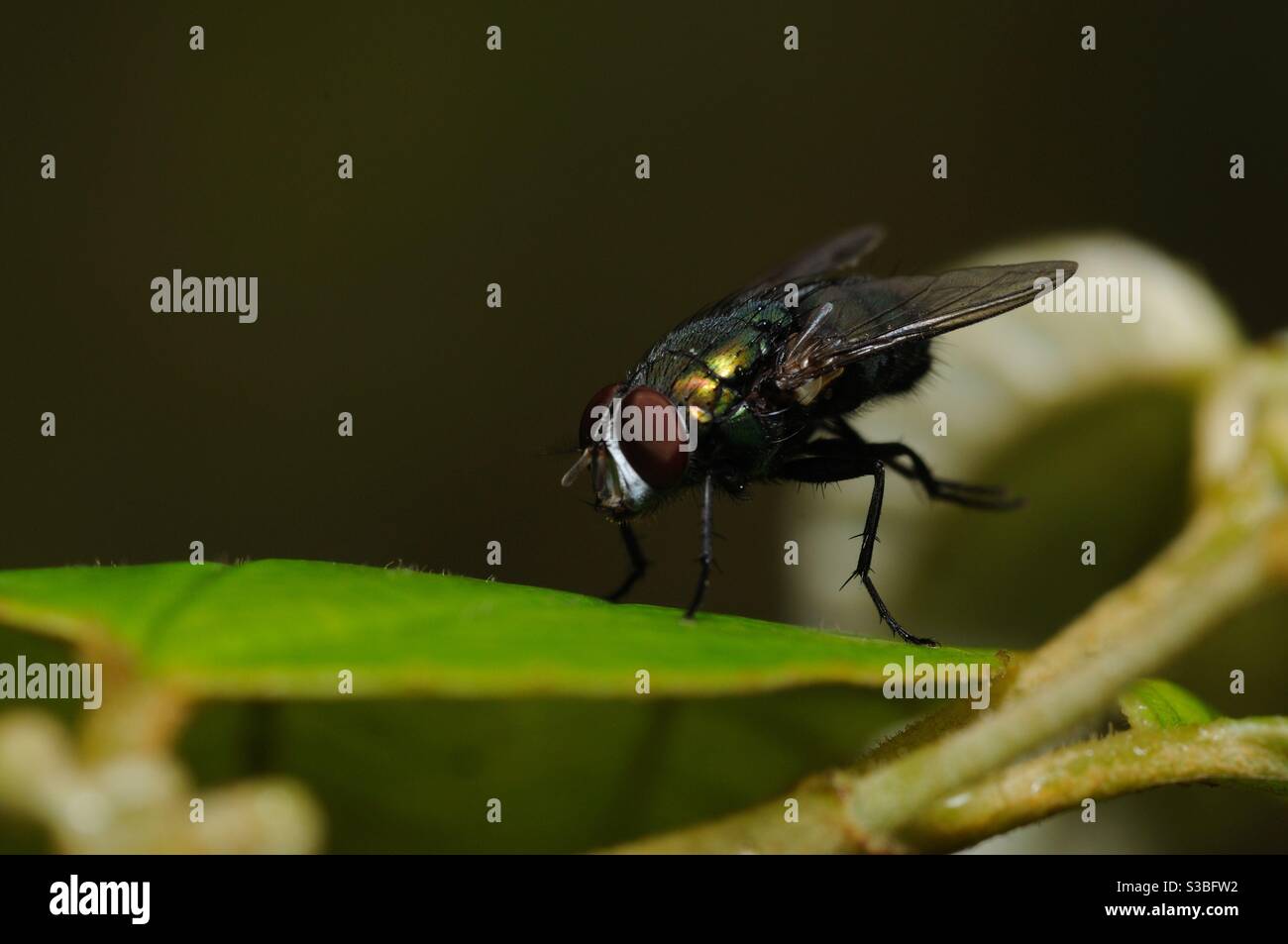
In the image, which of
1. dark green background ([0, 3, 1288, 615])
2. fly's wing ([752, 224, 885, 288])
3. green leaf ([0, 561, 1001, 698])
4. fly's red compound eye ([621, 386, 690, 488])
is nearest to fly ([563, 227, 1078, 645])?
fly's red compound eye ([621, 386, 690, 488])

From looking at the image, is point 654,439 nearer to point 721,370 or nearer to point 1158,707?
point 721,370

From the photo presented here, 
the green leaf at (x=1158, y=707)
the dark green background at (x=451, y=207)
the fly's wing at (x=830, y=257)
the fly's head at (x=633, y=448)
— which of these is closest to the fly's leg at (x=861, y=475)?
the fly's head at (x=633, y=448)

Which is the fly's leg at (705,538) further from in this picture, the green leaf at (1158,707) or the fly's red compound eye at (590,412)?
the green leaf at (1158,707)

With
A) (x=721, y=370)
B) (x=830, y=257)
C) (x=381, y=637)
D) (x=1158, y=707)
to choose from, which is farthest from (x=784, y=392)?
(x=381, y=637)

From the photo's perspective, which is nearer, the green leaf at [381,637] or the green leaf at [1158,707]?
the green leaf at [381,637]

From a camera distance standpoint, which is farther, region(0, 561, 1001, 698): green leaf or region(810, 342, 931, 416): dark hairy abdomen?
region(810, 342, 931, 416): dark hairy abdomen

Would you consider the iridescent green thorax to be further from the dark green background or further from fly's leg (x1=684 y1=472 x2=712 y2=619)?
the dark green background

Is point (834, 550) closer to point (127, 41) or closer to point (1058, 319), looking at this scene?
point (1058, 319)
